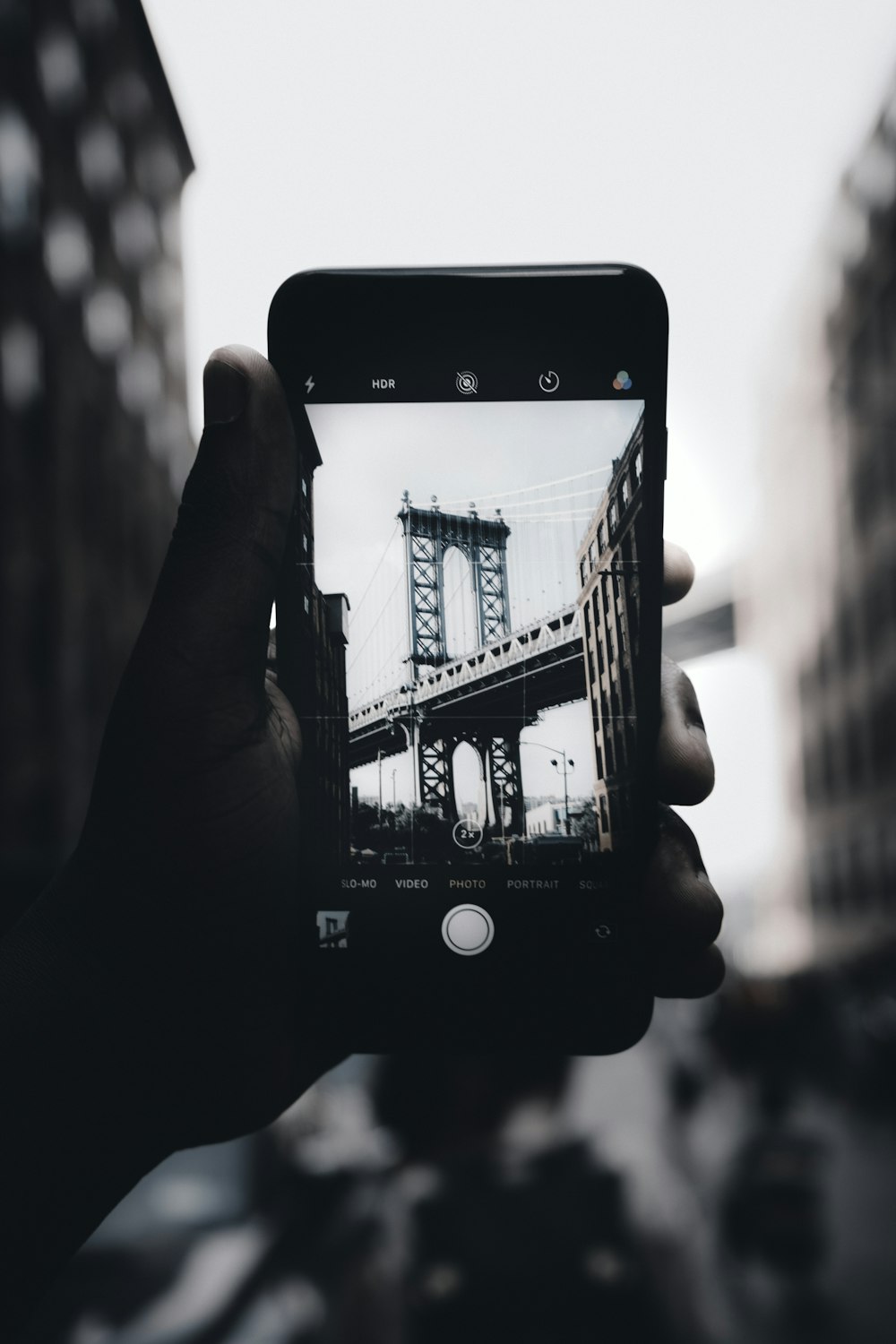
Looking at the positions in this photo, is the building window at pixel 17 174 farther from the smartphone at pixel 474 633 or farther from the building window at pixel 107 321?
the smartphone at pixel 474 633

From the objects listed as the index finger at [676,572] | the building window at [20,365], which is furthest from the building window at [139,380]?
the index finger at [676,572]

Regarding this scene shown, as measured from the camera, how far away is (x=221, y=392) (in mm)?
2676

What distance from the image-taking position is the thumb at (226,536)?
271cm

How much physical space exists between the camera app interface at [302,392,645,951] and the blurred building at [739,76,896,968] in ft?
156

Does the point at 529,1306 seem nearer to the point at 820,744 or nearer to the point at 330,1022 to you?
the point at 330,1022

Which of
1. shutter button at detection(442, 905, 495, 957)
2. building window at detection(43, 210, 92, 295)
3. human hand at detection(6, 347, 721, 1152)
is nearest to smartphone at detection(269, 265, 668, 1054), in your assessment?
shutter button at detection(442, 905, 495, 957)

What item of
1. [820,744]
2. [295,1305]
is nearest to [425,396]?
[295,1305]

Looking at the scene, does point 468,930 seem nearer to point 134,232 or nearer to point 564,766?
point 564,766

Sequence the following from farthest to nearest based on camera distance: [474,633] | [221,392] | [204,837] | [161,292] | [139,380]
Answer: [161,292]
[139,380]
[474,633]
[204,837]
[221,392]

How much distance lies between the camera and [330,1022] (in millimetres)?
2865

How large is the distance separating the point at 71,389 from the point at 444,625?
117 feet

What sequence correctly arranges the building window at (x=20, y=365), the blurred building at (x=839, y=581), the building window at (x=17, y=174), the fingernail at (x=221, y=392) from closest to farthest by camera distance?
the fingernail at (x=221, y=392) → the building window at (x=20, y=365) → the building window at (x=17, y=174) → the blurred building at (x=839, y=581)

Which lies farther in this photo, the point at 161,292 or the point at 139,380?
the point at 161,292

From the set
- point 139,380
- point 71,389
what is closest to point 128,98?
point 139,380
